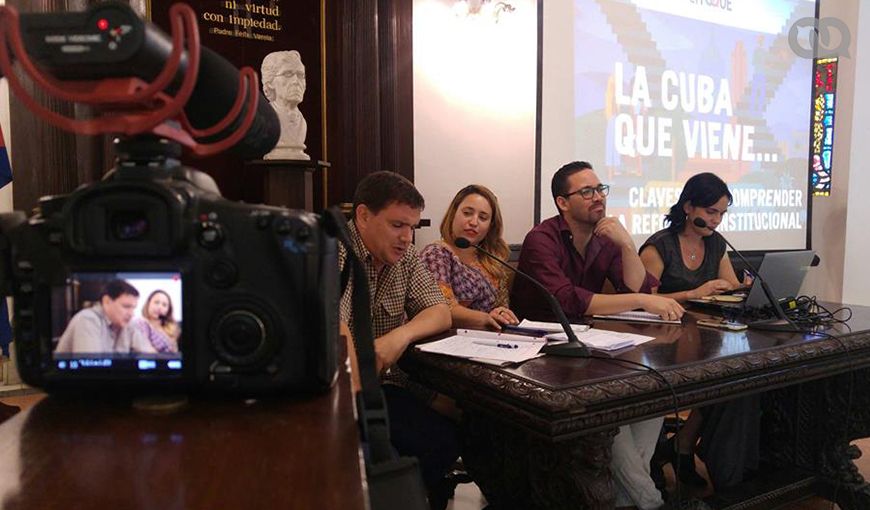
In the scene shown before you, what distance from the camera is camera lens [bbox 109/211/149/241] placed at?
1.71ft

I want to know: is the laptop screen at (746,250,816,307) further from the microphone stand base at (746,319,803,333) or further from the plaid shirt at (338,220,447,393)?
the plaid shirt at (338,220,447,393)

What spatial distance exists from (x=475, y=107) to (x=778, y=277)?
1.86 m

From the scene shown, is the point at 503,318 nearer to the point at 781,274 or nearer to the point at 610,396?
the point at 610,396

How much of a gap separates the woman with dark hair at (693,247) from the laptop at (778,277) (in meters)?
0.40

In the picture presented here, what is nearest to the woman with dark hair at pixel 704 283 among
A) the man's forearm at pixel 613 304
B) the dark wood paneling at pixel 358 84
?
the man's forearm at pixel 613 304

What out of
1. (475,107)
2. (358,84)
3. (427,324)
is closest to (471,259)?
(427,324)

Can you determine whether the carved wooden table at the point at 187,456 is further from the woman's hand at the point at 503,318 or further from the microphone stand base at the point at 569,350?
the woman's hand at the point at 503,318

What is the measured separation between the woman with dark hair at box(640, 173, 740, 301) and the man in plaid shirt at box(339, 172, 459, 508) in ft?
3.90

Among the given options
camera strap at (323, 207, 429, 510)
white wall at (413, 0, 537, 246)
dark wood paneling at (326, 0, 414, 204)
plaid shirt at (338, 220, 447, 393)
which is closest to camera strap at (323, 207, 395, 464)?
camera strap at (323, 207, 429, 510)

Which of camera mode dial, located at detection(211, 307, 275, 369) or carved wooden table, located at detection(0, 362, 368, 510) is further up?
camera mode dial, located at detection(211, 307, 275, 369)

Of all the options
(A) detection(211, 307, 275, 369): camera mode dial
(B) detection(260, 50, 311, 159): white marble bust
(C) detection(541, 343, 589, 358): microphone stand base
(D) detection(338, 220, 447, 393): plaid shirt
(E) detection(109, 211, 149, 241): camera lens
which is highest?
(B) detection(260, 50, 311, 159): white marble bust

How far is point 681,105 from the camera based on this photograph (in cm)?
364

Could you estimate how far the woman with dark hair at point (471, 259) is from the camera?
6.99 feet

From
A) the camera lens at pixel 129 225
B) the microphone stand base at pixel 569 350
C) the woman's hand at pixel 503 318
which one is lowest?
the woman's hand at pixel 503 318
